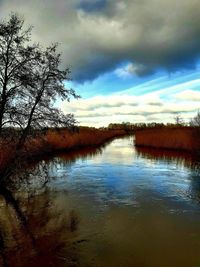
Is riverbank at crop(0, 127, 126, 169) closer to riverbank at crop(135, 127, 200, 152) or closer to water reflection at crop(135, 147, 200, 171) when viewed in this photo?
water reflection at crop(135, 147, 200, 171)

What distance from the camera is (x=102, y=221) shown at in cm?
1105

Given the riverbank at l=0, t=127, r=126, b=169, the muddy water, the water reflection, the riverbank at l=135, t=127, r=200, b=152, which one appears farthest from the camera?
the riverbank at l=135, t=127, r=200, b=152

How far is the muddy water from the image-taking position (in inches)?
326

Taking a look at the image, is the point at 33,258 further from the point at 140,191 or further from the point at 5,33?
the point at 5,33

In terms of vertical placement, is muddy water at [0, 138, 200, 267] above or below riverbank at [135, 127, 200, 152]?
below

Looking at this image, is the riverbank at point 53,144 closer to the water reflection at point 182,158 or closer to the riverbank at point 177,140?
the water reflection at point 182,158

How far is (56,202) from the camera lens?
13484mm

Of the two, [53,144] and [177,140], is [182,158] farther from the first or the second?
[53,144]

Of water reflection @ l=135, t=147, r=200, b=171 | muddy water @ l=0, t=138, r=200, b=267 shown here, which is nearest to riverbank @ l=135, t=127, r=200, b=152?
water reflection @ l=135, t=147, r=200, b=171

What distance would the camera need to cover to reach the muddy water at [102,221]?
8.28 m

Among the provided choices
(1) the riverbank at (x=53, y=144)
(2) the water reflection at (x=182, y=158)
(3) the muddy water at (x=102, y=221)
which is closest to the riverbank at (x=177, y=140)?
(2) the water reflection at (x=182, y=158)

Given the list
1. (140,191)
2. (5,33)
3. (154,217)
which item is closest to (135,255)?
(154,217)

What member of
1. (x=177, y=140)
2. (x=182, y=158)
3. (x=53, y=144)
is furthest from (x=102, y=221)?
(x=177, y=140)

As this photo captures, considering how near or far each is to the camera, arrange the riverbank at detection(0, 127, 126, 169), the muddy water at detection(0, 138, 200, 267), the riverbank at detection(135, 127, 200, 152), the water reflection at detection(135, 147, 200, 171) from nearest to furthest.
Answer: the muddy water at detection(0, 138, 200, 267) → the riverbank at detection(0, 127, 126, 169) → the water reflection at detection(135, 147, 200, 171) → the riverbank at detection(135, 127, 200, 152)
